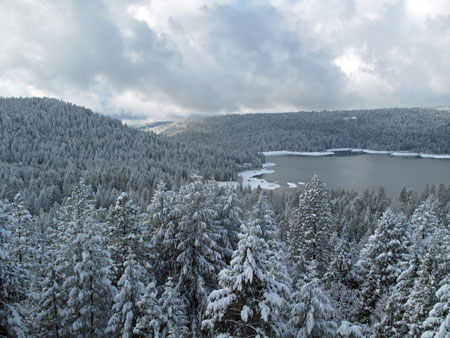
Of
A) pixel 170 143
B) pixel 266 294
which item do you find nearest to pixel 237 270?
pixel 266 294

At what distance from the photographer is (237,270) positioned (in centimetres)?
1006

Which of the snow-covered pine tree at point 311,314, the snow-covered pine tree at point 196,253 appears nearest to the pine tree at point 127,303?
the snow-covered pine tree at point 196,253

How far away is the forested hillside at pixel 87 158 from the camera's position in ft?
323

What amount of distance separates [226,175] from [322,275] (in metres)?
107

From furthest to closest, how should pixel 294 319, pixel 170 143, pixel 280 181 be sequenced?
pixel 170 143 < pixel 280 181 < pixel 294 319

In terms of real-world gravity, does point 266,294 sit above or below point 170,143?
below

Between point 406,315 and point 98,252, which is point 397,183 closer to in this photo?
point 406,315

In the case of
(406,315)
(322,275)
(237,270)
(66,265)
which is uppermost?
(237,270)

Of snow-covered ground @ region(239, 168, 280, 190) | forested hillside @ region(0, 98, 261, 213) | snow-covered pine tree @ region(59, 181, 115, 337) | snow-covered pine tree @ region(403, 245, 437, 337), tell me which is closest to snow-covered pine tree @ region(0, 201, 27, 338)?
snow-covered pine tree @ region(59, 181, 115, 337)

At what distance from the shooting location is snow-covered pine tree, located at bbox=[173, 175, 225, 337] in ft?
57.0

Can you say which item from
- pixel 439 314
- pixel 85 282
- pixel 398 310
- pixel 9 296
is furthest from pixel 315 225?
pixel 9 296

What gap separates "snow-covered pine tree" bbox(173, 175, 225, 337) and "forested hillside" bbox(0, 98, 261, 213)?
65.6 m

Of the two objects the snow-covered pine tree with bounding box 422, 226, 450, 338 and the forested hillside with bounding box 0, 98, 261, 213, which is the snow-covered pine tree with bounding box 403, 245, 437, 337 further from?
the forested hillside with bounding box 0, 98, 261, 213

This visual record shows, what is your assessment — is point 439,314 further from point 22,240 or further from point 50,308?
point 22,240
